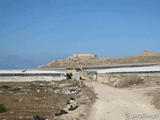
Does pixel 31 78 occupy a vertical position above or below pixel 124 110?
above

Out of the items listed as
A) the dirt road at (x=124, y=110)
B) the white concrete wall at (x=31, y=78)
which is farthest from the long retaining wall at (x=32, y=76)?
the dirt road at (x=124, y=110)

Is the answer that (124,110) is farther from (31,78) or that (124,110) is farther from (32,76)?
(31,78)

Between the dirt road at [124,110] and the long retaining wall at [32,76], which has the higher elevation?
the long retaining wall at [32,76]

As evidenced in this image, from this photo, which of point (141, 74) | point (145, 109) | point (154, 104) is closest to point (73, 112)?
point (145, 109)

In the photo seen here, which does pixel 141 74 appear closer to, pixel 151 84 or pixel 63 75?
pixel 151 84

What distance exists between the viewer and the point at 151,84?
21.2 m

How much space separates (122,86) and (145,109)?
10.0 metres

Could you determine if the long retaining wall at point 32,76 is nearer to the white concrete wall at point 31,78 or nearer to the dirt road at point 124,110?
the white concrete wall at point 31,78

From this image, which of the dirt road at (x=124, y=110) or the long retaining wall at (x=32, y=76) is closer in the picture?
the dirt road at (x=124, y=110)

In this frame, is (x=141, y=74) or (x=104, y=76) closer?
(x=141, y=74)

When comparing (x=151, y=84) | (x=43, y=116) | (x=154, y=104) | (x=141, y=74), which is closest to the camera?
(x=43, y=116)

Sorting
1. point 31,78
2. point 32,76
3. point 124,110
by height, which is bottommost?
point 124,110

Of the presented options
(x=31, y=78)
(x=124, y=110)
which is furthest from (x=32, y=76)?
(x=124, y=110)

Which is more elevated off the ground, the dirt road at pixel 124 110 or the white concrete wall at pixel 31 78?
the white concrete wall at pixel 31 78
